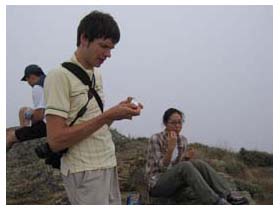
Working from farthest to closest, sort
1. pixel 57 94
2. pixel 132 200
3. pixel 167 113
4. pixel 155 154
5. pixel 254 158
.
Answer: pixel 254 158
pixel 167 113
pixel 155 154
pixel 132 200
pixel 57 94

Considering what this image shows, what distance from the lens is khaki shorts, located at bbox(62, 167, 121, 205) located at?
4.46 ft

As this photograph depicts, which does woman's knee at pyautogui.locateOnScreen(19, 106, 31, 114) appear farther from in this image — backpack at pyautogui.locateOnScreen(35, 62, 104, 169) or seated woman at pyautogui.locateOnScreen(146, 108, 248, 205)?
backpack at pyautogui.locateOnScreen(35, 62, 104, 169)

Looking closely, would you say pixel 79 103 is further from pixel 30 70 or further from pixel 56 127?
pixel 30 70

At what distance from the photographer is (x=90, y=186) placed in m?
1.36

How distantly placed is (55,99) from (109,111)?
0.17m

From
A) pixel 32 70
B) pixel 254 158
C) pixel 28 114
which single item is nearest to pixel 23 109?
pixel 28 114

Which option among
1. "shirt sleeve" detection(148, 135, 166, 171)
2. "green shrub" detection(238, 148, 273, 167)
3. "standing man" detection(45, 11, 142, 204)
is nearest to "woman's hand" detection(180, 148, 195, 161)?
"shirt sleeve" detection(148, 135, 166, 171)

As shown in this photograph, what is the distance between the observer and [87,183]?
1361 mm

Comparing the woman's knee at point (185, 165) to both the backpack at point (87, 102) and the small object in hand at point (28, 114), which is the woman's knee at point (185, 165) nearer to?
the small object in hand at point (28, 114)

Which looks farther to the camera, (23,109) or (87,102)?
(23,109)

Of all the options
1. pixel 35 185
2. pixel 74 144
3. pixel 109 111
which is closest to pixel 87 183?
pixel 74 144

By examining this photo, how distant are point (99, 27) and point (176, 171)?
5.25 feet

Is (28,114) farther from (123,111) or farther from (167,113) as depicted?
(123,111)

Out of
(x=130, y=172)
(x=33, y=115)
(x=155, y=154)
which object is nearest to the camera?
(x=33, y=115)
